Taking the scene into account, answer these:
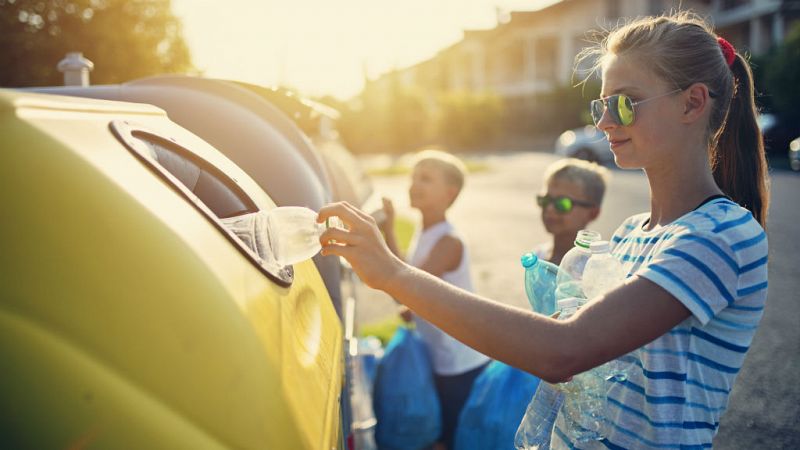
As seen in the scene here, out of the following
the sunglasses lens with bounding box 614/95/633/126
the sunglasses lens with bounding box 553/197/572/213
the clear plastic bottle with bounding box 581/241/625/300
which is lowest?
the sunglasses lens with bounding box 553/197/572/213

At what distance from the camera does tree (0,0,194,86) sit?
8.02 metres

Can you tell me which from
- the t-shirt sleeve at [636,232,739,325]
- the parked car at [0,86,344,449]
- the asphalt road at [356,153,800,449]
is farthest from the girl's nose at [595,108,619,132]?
the parked car at [0,86,344,449]

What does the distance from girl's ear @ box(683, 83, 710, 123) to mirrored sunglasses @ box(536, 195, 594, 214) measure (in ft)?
5.76

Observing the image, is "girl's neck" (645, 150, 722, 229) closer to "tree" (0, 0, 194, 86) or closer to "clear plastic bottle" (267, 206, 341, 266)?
"clear plastic bottle" (267, 206, 341, 266)

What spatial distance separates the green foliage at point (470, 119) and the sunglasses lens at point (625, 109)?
35.1 metres

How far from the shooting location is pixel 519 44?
1660 inches

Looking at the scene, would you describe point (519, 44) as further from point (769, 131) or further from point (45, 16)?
point (45, 16)

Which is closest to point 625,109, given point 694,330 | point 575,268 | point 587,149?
point 575,268

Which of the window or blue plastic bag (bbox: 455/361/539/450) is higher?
the window

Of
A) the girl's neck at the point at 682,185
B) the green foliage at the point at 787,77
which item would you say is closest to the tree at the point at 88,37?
the girl's neck at the point at 682,185

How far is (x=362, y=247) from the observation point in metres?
1.48

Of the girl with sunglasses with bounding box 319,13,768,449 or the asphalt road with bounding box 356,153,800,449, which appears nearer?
the girl with sunglasses with bounding box 319,13,768,449

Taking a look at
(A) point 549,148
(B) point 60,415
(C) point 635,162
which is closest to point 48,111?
(B) point 60,415

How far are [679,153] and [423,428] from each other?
2.29 metres
